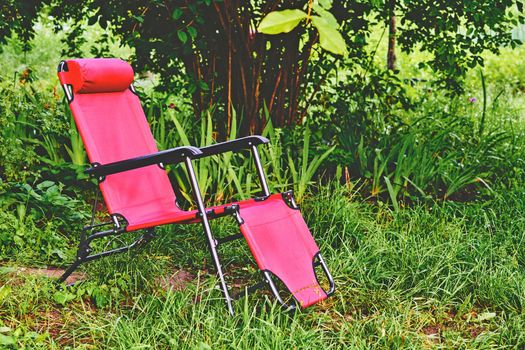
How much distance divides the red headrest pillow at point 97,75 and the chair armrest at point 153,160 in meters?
0.51

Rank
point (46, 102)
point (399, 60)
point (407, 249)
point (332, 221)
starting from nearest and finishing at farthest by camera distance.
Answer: point (407, 249), point (332, 221), point (46, 102), point (399, 60)

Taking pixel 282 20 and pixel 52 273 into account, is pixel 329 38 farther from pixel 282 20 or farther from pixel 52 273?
pixel 52 273

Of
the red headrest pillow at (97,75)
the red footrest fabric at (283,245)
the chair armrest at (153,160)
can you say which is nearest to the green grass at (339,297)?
the red footrest fabric at (283,245)

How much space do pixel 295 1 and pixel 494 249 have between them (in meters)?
1.92

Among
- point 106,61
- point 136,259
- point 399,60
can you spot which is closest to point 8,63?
point 399,60

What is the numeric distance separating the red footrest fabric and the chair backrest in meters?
0.60

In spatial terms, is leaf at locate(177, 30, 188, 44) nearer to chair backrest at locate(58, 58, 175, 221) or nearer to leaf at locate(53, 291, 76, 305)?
Answer: chair backrest at locate(58, 58, 175, 221)

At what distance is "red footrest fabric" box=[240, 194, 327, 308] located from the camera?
2717 millimetres

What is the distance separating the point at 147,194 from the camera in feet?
10.9

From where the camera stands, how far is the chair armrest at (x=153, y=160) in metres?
2.72

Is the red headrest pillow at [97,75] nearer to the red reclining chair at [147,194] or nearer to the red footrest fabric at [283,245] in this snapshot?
the red reclining chair at [147,194]

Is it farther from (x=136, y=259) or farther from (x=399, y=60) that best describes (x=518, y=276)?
(x=399, y=60)

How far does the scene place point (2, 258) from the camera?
314 centimetres

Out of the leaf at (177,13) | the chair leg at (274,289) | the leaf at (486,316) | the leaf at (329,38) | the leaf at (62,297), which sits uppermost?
the leaf at (329,38)
